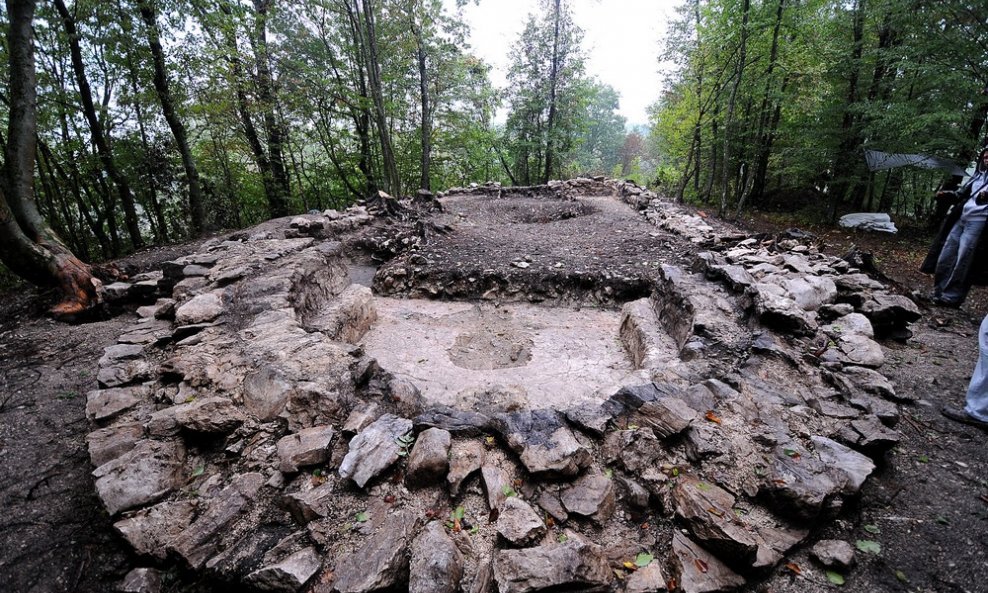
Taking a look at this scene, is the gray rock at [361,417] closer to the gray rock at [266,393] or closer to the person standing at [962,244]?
the gray rock at [266,393]

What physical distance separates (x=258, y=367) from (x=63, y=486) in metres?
1.18

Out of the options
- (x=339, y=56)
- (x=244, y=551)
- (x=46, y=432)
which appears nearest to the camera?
(x=244, y=551)

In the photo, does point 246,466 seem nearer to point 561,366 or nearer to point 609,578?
point 609,578

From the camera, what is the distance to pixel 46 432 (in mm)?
2623

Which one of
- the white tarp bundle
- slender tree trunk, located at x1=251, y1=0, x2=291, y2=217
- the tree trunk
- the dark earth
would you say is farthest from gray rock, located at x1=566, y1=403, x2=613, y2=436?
the white tarp bundle

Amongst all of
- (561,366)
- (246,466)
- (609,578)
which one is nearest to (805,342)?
(561,366)

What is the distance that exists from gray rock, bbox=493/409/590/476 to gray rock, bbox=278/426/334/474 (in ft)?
3.51

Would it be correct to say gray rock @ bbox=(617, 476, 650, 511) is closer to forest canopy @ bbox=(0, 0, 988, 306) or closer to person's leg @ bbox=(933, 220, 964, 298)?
person's leg @ bbox=(933, 220, 964, 298)

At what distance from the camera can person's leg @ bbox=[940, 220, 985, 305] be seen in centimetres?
411

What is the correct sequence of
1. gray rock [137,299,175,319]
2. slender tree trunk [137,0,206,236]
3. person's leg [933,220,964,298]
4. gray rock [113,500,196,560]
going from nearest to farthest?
gray rock [113,500,196,560] < gray rock [137,299,175,319] < person's leg [933,220,964,298] < slender tree trunk [137,0,206,236]

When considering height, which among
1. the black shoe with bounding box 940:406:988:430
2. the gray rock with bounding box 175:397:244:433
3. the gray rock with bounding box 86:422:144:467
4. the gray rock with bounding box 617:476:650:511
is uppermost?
the gray rock with bounding box 175:397:244:433

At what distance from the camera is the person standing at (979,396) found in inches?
98.1

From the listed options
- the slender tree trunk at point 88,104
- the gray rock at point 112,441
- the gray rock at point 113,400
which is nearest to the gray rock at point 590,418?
the gray rock at point 112,441

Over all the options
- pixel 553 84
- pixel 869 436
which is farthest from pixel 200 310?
pixel 553 84
